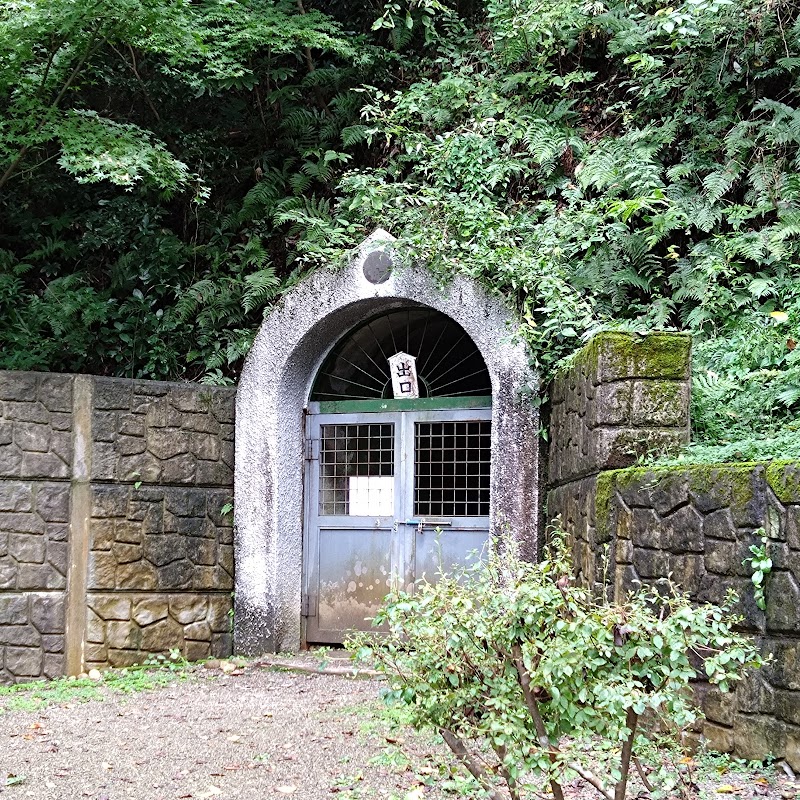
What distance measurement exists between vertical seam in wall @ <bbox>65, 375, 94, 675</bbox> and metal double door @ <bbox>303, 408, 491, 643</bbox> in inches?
74.3

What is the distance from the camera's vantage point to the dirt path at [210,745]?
14.7 ft

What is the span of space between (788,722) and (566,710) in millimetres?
1642

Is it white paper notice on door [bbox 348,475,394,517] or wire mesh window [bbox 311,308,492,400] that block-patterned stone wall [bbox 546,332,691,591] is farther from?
white paper notice on door [bbox 348,475,394,517]

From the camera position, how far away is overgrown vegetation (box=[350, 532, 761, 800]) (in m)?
2.85

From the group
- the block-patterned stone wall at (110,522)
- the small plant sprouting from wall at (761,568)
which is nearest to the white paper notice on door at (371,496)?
the block-patterned stone wall at (110,522)

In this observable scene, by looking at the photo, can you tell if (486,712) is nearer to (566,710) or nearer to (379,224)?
(566,710)

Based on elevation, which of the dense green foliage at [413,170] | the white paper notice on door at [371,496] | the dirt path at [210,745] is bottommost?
the dirt path at [210,745]

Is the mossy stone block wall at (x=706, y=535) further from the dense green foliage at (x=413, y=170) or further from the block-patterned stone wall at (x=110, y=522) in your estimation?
the block-patterned stone wall at (x=110, y=522)

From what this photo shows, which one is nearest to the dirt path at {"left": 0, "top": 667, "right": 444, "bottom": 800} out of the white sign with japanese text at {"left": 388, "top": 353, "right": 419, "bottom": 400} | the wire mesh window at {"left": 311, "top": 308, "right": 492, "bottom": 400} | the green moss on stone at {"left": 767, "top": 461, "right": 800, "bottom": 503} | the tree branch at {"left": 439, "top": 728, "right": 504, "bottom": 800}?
the tree branch at {"left": 439, "top": 728, "right": 504, "bottom": 800}

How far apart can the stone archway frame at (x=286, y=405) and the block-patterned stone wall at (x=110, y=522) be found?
21 cm

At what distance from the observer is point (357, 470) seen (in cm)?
845

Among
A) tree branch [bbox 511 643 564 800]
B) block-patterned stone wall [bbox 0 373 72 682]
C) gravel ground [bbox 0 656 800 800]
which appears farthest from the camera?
block-patterned stone wall [bbox 0 373 72 682]

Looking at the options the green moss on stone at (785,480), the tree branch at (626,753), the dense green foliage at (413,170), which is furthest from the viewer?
the dense green foliage at (413,170)

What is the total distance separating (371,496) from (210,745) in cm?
333
